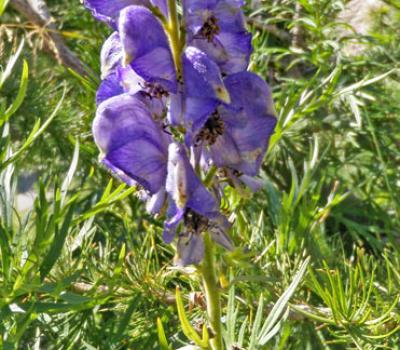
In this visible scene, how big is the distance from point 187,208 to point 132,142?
6 cm

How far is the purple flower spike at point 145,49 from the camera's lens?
481 millimetres

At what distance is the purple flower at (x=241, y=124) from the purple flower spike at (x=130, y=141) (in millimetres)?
37

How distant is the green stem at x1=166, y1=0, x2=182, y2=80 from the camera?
0.49 m

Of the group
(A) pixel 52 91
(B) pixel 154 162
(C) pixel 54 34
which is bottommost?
(A) pixel 52 91

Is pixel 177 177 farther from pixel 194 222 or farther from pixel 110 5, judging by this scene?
pixel 110 5

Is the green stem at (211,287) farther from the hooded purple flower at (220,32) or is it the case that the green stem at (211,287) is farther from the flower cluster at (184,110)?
the hooded purple flower at (220,32)

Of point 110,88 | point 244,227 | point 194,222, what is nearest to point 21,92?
point 110,88

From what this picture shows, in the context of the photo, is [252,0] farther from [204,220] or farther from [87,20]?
[204,220]

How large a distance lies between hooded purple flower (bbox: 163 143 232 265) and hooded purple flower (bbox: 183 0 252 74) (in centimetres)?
7

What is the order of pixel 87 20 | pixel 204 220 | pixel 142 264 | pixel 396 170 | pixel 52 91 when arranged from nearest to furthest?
1. pixel 204 220
2. pixel 142 264
3. pixel 396 170
4. pixel 52 91
5. pixel 87 20

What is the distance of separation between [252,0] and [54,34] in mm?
290

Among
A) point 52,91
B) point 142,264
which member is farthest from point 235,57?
point 52,91

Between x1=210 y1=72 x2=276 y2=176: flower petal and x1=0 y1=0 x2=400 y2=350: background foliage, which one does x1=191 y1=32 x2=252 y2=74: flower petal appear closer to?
x1=210 y1=72 x2=276 y2=176: flower petal

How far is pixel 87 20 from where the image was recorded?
4.00ft
